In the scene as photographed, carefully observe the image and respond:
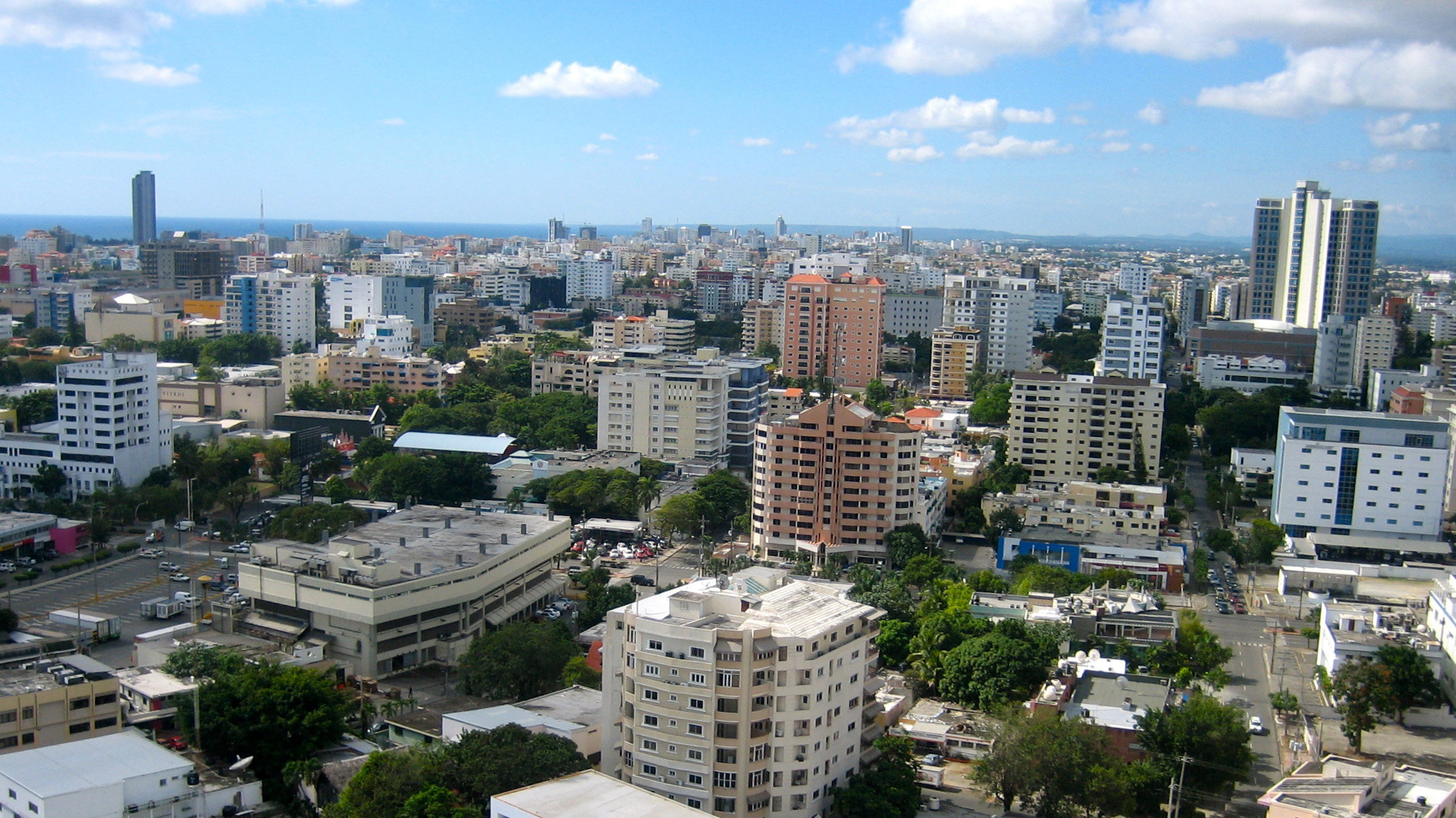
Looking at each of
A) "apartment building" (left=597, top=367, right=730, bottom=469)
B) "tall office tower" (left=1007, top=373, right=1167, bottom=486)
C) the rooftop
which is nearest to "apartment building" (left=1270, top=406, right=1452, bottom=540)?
"tall office tower" (left=1007, top=373, right=1167, bottom=486)

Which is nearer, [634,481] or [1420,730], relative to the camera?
[1420,730]

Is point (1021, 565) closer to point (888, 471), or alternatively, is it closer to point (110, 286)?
point (888, 471)

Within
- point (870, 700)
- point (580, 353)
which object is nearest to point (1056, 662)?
point (870, 700)

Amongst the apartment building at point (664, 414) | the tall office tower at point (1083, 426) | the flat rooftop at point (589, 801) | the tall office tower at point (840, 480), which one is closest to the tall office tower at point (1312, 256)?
the tall office tower at point (1083, 426)

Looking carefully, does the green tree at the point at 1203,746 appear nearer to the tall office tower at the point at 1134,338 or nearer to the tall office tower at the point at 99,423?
the tall office tower at the point at 99,423

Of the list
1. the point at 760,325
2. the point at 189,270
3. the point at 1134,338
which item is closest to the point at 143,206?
the point at 189,270
